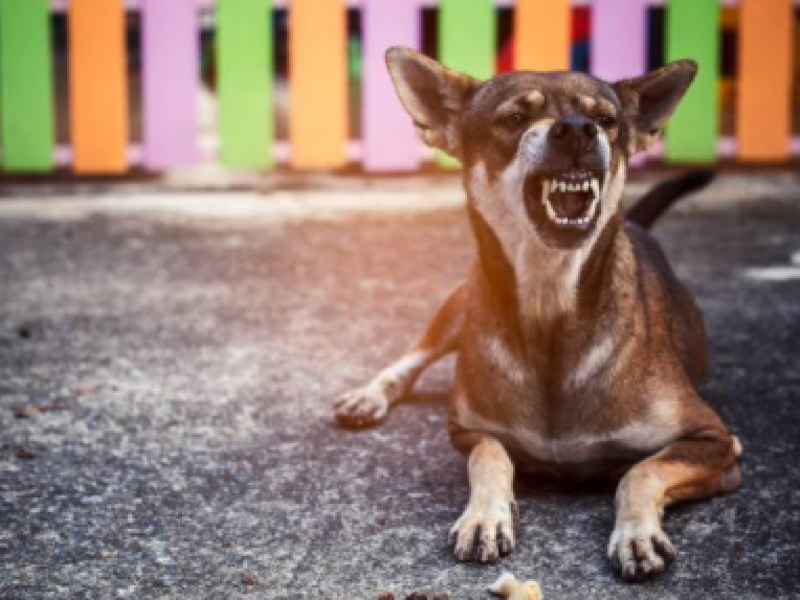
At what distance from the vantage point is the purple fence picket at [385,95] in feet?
30.1

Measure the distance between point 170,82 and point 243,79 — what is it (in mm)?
470

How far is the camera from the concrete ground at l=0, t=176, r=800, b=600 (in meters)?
3.29

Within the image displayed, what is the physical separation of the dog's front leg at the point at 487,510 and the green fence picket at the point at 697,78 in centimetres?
574

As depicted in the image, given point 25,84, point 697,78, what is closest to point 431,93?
point 697,78

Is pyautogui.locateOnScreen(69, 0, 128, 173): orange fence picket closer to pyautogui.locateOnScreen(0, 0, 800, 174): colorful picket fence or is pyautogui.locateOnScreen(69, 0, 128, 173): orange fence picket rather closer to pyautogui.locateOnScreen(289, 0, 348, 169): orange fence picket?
pyautogui.locateOnScreen(0, 0, 800, 174): colorful picket fence

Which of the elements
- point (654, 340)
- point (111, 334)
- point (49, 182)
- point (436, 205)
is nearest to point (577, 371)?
point (654, 340)

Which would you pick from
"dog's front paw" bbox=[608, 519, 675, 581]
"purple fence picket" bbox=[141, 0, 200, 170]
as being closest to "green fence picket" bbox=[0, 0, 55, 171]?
"purple fence picket" bbox=[141, 0, 200, 170]

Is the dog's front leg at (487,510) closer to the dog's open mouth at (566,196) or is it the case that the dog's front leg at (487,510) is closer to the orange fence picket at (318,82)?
the dog's open mouth at (566,196)

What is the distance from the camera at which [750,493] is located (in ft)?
12.3

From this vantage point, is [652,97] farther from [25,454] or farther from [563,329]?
[25,454]

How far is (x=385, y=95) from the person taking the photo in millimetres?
9297

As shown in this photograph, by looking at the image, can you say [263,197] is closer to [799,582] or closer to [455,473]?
[455,473]

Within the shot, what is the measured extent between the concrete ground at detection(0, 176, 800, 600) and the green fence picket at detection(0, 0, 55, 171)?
1.49 meters

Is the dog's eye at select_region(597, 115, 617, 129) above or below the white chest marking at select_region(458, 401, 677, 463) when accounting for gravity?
above
